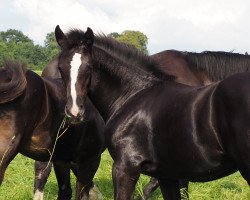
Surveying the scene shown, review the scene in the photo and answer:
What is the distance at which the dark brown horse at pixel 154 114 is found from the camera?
11.3 ft

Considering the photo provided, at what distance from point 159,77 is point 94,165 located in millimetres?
1633

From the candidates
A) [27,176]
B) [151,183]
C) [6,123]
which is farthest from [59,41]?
[27,176]

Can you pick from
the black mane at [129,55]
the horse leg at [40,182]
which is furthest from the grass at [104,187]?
the black mane at [129,55]

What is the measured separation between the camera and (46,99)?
16.0 ft

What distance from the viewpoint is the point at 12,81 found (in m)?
4.48

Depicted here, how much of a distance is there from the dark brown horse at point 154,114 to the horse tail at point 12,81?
0.54 m

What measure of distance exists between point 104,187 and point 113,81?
2993 millimetres

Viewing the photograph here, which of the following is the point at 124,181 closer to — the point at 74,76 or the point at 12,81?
the point at 74,76

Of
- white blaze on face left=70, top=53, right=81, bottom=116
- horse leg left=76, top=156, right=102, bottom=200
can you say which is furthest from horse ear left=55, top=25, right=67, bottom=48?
horse leg left=76, top=156, right=102, bottom=200

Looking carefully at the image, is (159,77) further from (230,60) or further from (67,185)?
(67,185)

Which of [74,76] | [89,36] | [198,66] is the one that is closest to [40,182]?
[74,76]

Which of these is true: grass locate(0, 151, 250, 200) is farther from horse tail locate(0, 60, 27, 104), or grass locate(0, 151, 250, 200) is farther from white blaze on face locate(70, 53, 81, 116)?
white blaze on face locate(70, 53, 81, 116)

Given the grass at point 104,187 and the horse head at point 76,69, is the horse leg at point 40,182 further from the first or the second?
the horse head at point 76,69

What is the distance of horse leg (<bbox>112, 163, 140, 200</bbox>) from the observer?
3971 mm
